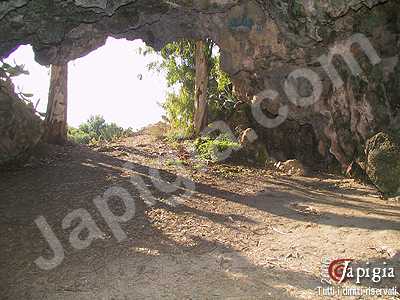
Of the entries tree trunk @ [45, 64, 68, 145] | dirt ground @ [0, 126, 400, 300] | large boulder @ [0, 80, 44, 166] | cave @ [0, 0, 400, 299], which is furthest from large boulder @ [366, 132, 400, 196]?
tree trunk @ [45, 64, 68, 145]

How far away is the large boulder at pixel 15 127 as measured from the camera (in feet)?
31.7

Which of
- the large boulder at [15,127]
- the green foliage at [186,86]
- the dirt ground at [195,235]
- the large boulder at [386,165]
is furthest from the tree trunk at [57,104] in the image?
the large boulder at [386,165]

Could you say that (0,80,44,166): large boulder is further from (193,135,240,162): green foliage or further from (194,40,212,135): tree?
(194,40,212,135): tree

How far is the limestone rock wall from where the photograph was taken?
7090mm

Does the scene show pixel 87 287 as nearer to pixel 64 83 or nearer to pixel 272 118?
pixel 64 83

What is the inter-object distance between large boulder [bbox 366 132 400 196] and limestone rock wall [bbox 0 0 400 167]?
1.39 m

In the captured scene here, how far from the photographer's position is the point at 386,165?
607cm

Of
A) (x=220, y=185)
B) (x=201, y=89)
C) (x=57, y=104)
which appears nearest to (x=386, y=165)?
(x=220, y=185)

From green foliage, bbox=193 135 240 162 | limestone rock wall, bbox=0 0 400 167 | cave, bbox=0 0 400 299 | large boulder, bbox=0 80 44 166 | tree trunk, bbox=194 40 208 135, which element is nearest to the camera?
cave, bbox=0 0 400 299

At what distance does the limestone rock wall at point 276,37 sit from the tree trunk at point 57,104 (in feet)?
7.21

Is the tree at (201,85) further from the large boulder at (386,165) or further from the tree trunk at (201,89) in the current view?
the large boulder at (386,165)

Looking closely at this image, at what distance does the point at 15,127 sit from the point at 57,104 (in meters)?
2.50

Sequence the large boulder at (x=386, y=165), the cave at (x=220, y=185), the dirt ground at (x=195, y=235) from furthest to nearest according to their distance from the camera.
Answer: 1. the large boulder at (x=386, y=165)
2. the cave at (x=220, y=185)
3. the dirt ground at (x=195, y=235)

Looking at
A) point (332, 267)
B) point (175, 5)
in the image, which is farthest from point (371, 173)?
point (175, 5)
